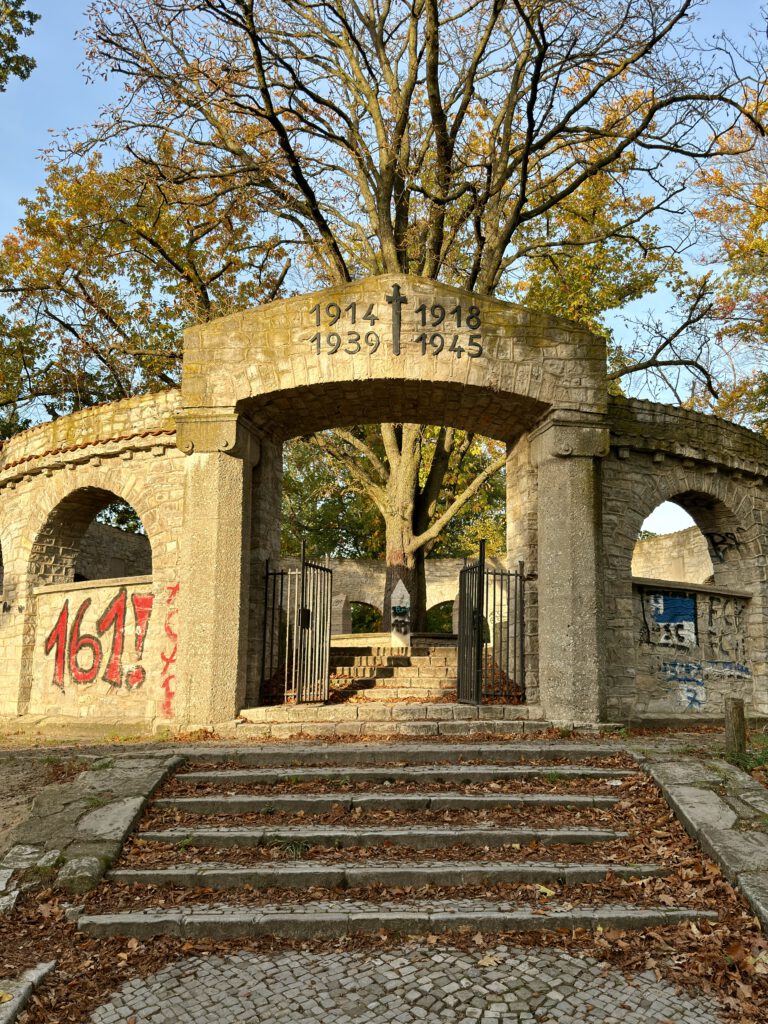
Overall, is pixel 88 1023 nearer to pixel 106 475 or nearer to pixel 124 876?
pixel 124 876

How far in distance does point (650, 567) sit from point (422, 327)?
48.8 ft

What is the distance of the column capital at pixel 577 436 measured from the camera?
29.8 feet

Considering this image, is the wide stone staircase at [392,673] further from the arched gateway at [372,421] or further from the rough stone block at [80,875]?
the rough stone block at [80,875]

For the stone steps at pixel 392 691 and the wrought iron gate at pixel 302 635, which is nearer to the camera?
the wrought iron gate at pixel 302 635

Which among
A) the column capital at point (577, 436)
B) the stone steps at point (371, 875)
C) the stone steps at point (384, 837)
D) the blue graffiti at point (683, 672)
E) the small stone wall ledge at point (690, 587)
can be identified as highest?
the column capital at point (577, 436)

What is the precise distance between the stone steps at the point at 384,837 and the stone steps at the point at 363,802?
35 centimetres

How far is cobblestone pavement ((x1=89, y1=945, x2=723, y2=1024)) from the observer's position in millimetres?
3555

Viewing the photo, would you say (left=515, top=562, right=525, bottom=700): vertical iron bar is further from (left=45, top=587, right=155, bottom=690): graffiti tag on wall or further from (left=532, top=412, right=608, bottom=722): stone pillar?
(left=45, top=587, right=155, bottom=690): graffiti tag on wall

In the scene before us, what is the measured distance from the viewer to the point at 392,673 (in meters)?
10.5

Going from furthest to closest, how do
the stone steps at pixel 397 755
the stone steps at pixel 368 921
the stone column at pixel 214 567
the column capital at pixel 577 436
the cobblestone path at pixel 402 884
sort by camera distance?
the column capital at pixel 577 436 < the stone column at pixel 214 567 < the stone steps at pixel 397 755 < the stone steps at pixel 368 921 < the cobblestone path at pixel 402 884

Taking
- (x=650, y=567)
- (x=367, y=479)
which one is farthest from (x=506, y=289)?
(x=650, y=567)

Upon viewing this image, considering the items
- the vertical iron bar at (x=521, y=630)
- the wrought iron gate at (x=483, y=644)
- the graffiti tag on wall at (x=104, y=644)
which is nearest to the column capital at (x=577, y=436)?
the wrought iron gate at (x=483, y=644)

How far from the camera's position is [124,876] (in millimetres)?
4902

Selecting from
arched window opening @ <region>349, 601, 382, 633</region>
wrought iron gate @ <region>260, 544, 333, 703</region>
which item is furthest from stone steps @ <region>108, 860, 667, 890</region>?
arched window opening @ <region>349, 601, 382, 633</region>
